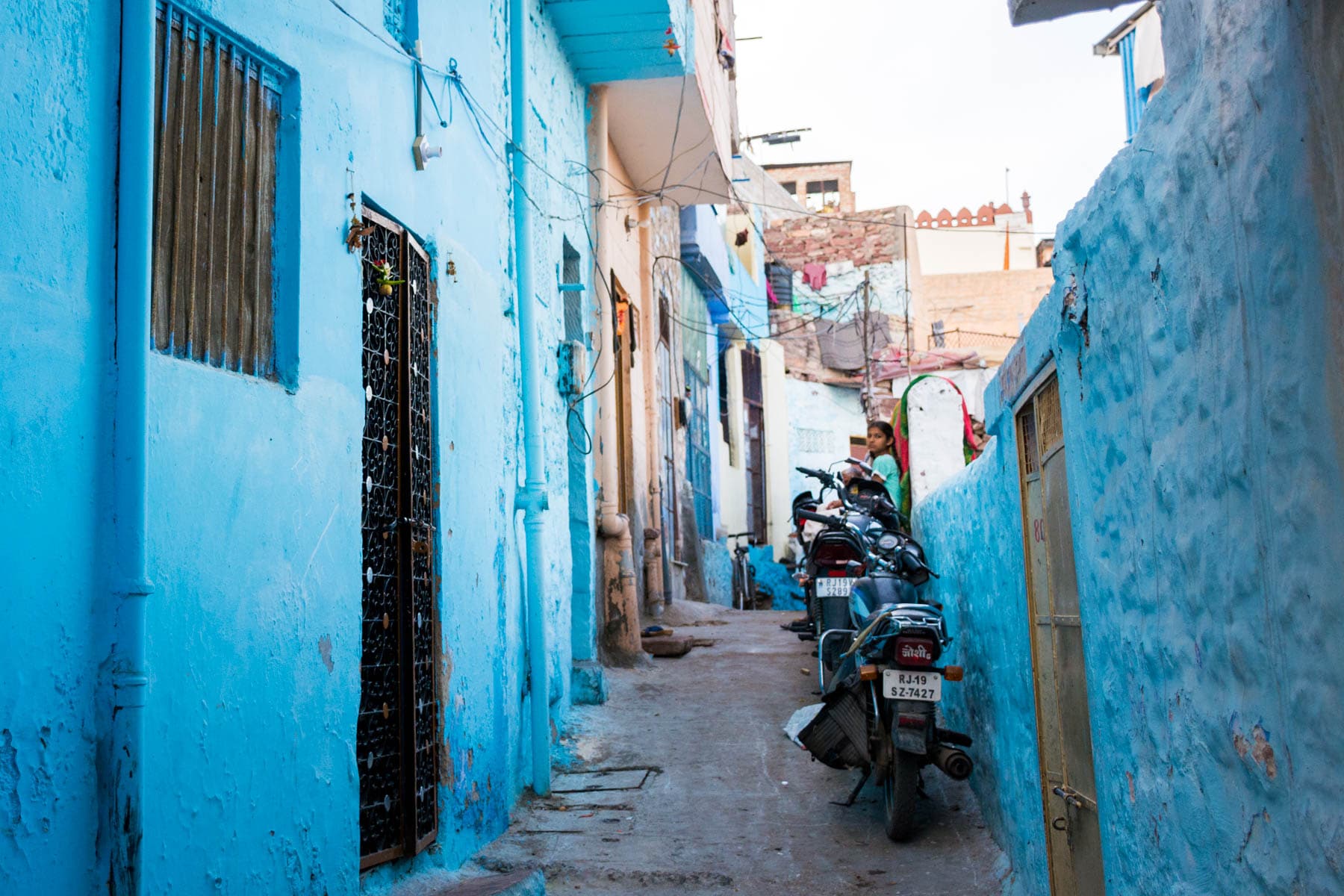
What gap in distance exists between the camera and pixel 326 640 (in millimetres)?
4195

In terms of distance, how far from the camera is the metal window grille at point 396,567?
15.4 ft

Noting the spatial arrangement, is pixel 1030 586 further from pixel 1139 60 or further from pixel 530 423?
pixel 1139 60

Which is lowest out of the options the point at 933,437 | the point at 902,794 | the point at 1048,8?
the point at 902,794

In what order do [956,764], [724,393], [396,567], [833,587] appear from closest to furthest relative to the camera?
[396,567] → [956,764] → [833,587] → [724,393]

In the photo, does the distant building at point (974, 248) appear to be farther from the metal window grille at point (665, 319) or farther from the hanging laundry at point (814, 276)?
the metal window grille at point (665, 319)

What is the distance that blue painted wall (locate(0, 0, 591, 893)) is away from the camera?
9.22 feet

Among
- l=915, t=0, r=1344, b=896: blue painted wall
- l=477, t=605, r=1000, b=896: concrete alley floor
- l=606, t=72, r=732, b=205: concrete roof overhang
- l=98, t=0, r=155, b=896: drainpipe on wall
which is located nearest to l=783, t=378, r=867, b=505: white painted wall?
l=606, t=72, r=732, b=205: concrete roof overhang

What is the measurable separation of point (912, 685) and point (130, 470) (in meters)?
3.70

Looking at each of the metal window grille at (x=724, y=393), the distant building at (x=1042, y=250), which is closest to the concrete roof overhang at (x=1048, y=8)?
the metal window grille at (x=724, y=393)

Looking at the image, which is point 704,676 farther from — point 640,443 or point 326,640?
point 326,640

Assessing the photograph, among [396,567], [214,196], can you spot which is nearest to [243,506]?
[214,196]

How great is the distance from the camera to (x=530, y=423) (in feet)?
22.9

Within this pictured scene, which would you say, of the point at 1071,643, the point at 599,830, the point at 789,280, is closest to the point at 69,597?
the point at 1071,643

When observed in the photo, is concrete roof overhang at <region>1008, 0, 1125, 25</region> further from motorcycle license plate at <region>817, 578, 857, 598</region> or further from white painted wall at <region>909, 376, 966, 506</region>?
white painted wall at <region>909, 376, 966, 506</region>
